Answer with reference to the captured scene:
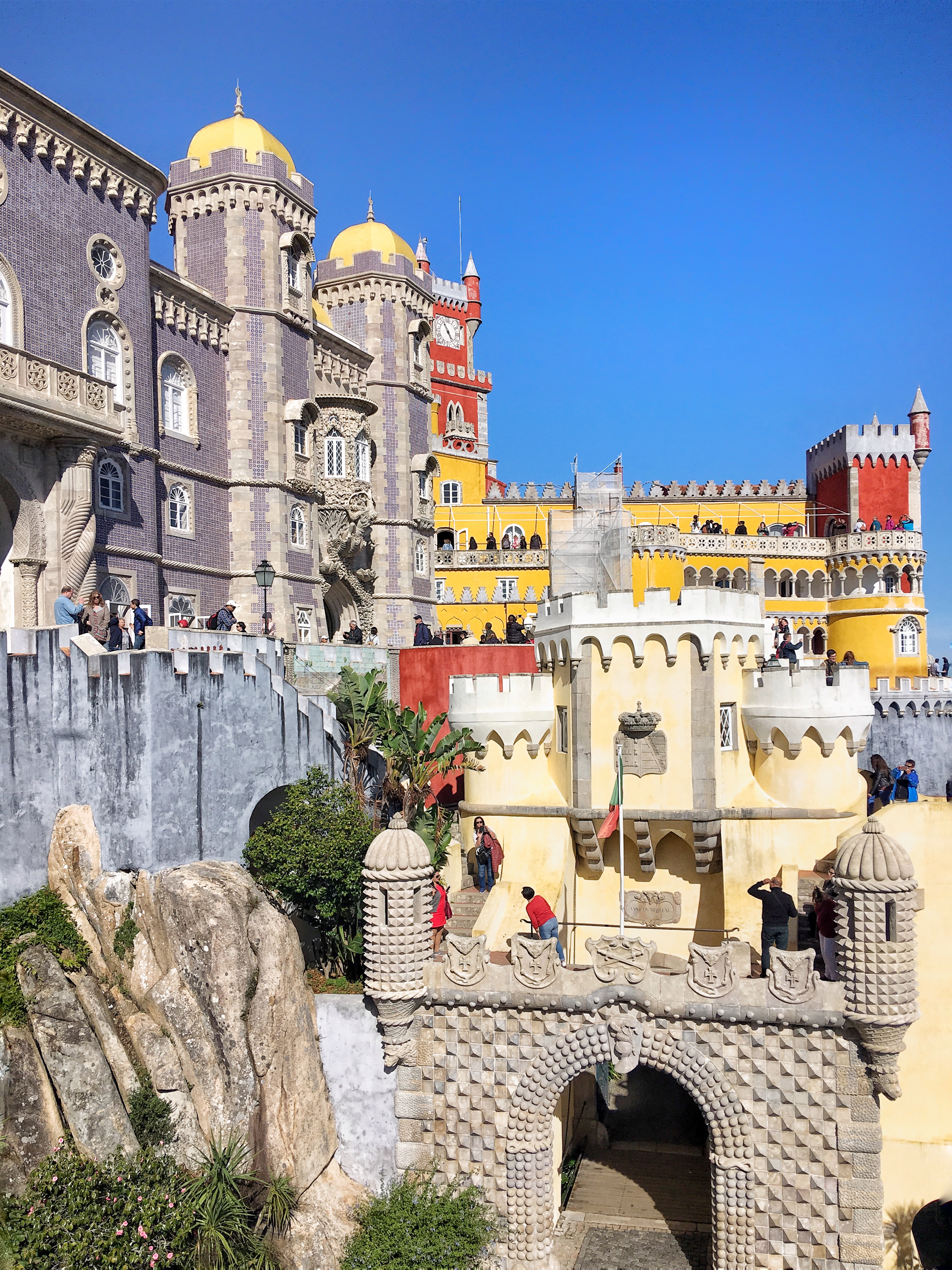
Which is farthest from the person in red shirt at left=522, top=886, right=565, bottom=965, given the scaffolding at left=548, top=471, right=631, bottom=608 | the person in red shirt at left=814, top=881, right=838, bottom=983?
the scaffolding at left=548, top=471, right=631, bottom=608

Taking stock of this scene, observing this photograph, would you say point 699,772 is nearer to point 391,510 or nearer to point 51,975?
point 51,975

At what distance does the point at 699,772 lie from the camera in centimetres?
2055

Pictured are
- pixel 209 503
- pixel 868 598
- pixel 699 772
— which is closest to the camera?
pixel 699 772

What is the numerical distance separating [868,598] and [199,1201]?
141 feet

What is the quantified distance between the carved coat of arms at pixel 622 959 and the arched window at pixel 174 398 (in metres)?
19.5

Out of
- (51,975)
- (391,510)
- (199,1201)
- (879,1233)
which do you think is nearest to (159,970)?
(51,975)

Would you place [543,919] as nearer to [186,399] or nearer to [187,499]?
[187,499]

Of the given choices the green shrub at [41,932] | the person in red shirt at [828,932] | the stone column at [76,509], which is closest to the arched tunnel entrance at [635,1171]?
the person in red shirt at [828,932]

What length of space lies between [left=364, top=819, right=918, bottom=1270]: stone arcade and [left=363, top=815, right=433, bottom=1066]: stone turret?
0.03 metres

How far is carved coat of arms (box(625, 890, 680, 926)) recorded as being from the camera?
2192 centimetres

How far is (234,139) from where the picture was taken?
30500 mm

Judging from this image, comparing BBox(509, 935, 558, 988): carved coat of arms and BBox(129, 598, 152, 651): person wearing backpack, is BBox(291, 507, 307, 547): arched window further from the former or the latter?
BBox(509, 935, 558, 988): carved coat of arms

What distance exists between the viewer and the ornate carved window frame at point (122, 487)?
2473 centimetres

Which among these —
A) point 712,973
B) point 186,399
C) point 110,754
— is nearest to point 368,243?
point 186,399
